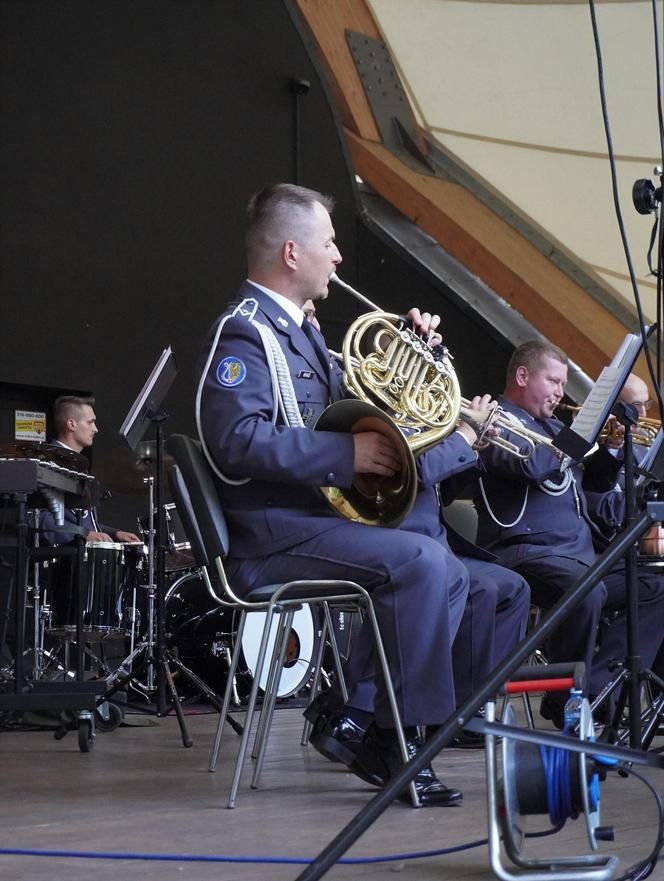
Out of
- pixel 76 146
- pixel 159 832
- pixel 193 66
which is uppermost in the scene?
pixel 193 66

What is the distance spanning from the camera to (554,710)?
3760mm

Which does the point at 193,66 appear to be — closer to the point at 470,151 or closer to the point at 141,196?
the point at 141,196

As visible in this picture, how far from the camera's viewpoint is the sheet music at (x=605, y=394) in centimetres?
282

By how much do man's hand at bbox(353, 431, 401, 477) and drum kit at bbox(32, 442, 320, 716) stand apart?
251cm

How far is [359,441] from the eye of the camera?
246cm

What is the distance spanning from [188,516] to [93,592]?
7.95ft

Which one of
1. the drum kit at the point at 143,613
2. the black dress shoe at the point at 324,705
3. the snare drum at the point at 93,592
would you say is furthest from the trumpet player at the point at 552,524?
the snare drum at the point at 93,592

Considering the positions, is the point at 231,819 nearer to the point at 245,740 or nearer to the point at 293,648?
the point at 245,740

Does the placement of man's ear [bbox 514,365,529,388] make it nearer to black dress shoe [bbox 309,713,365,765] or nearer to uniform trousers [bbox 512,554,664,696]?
uniform trousers [bbox 512,554,664,696]

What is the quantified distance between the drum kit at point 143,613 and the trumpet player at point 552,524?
164 cm

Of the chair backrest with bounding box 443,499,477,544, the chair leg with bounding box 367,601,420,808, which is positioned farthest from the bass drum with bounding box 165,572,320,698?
the chair leg with bounding box 367,601,420,808

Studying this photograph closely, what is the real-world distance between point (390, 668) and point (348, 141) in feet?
25.5

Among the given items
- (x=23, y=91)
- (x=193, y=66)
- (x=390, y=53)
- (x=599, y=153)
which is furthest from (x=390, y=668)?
(x=193, y=66)

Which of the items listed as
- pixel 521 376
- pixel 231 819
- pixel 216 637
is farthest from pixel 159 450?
pixel 231 819
